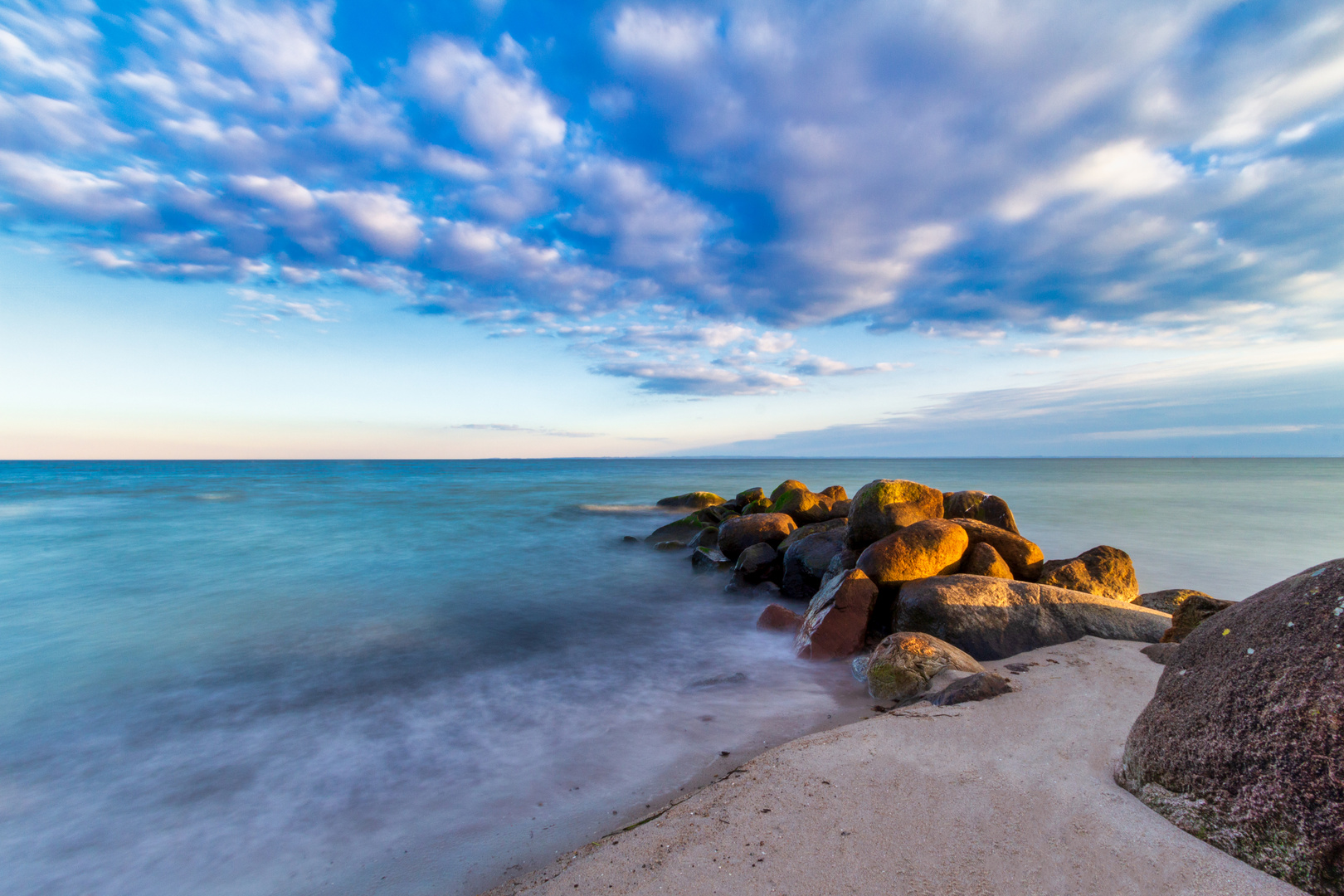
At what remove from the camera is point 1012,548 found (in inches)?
275

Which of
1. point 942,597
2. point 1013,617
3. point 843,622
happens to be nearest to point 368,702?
point 843,622

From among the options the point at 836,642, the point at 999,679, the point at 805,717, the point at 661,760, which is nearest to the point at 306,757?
the point at 661,760

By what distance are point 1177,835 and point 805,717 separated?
255cm

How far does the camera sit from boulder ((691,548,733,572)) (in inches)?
440

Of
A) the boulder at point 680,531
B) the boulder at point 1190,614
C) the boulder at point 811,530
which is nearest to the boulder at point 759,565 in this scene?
the boulder at point 811,530

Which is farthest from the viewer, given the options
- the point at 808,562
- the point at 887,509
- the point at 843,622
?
the point at 808,562

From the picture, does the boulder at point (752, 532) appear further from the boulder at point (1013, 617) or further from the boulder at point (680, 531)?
the boulder at point (1013, 617)

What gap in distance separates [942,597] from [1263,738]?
133 inches

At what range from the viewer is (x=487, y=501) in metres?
28.5

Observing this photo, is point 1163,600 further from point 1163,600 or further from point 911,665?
point 911,665

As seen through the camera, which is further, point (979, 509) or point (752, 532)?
point (752, 532)

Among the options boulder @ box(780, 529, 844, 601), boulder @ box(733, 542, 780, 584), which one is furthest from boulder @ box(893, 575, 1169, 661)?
boulder @ box(733, 542, 780, 584)

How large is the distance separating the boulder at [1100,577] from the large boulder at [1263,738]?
13.2 feet

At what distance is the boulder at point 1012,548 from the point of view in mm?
6832
